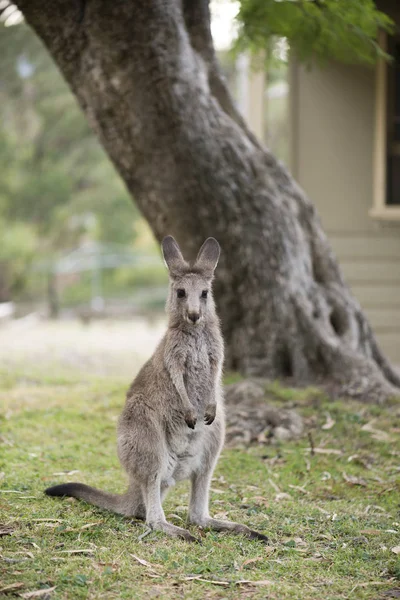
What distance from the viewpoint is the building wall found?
33.6ft

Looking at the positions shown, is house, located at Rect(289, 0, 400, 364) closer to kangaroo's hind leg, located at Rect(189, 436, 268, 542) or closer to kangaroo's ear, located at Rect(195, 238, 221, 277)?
kangaroo's ear, located at Rect(195, 238, 221, 277)

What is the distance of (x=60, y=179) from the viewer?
2033 centimetres

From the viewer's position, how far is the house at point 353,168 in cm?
1015

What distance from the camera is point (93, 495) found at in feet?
14.2

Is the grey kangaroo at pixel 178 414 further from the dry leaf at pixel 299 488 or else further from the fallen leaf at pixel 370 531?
the dry leaf at pixel 299 488

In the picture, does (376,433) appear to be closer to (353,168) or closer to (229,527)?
(229,527)

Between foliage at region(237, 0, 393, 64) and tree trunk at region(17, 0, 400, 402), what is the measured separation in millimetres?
497

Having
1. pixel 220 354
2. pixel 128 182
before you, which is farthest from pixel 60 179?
pixel 220 354

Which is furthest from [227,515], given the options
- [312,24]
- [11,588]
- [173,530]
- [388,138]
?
[388,138]

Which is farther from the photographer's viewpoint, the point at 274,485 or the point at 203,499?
the point at 274,485

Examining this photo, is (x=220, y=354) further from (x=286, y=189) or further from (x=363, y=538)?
(x=286, y=189)

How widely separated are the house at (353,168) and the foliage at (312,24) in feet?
8.10

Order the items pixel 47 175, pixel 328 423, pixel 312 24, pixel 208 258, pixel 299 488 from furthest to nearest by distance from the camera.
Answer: pixel 47 175
pixel 312 24
pixel 328 423
pixel 299 488
pixel 208 258

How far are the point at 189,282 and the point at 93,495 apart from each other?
4.13 ft
